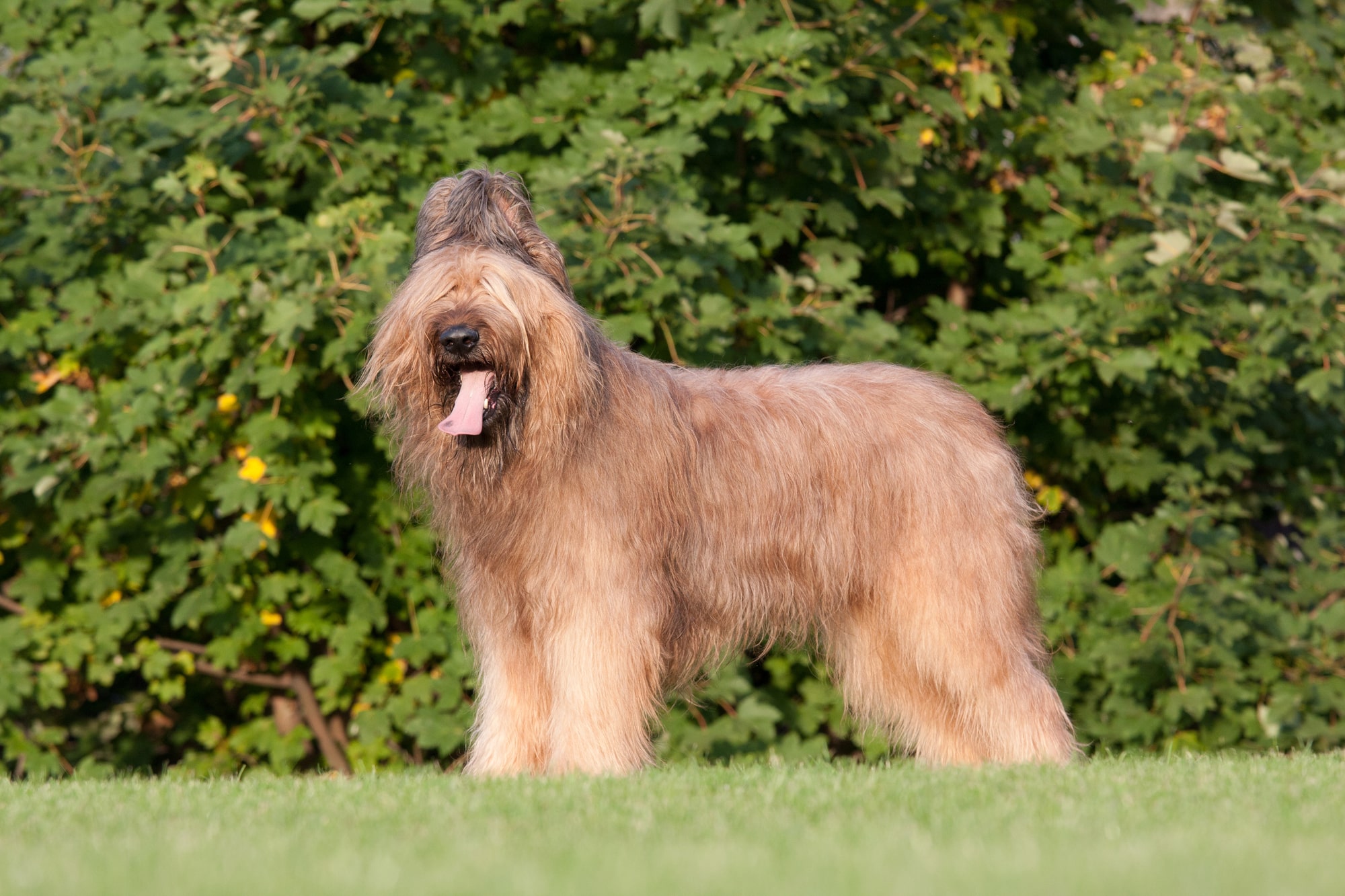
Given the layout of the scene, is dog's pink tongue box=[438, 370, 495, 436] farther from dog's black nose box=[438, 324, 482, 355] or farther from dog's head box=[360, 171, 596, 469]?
dog's black nose box=[438, 324, 482, 355]

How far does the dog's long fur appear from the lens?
18.5 ft

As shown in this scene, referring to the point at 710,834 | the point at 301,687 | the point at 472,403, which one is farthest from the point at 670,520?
the point at 301,687

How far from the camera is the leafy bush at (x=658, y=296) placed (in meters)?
8.81

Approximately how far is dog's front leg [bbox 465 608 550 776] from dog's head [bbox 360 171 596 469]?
794 mm

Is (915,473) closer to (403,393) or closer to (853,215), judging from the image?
(403,393)

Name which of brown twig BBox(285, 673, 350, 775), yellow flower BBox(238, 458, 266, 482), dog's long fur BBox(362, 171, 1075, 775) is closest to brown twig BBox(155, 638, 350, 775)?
brown twig BBox(285, 673, 350, 775)

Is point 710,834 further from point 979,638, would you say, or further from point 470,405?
point 979,638

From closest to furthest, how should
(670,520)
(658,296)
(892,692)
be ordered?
(670,520)
(892,692)
(658,296)

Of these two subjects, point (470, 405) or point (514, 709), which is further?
point (514, 709)

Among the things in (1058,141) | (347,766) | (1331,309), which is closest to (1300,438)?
(1331,309)

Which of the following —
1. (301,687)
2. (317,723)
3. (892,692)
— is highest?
(892,692)

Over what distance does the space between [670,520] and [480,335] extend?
3.54ft

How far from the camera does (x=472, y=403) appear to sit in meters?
5.55

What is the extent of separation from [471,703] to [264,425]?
219 centimetres
